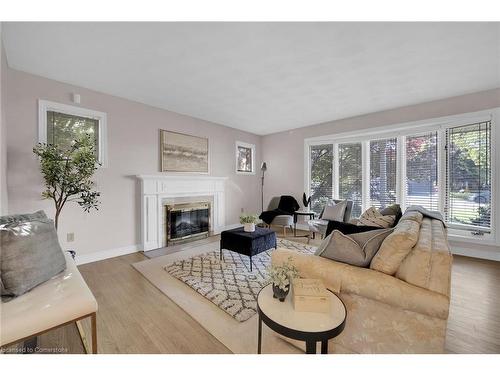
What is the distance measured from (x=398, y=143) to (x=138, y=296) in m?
4.88

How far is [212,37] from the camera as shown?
2016 millimetres

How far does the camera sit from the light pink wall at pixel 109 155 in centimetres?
268

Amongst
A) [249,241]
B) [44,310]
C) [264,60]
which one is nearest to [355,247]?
[249,241]

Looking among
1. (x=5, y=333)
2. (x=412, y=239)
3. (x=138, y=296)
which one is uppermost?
(x=412, y=239)

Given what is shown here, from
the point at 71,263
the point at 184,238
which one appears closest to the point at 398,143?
the point at 184,238

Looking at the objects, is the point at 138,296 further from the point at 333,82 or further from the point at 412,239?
the point at 333,82

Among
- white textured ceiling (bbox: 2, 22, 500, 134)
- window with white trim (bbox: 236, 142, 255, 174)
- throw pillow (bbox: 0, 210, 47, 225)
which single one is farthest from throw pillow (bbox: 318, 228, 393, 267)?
window with white trim (bbox: 236, 142, 255, 174)

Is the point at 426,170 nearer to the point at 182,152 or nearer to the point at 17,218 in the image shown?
the point at 182,152

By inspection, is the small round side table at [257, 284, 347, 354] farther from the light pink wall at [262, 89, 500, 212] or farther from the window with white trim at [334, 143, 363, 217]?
the light pink wall at [262, 89, 500, 212]

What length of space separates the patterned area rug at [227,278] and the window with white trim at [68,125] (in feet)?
6.96

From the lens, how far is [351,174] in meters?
4.77

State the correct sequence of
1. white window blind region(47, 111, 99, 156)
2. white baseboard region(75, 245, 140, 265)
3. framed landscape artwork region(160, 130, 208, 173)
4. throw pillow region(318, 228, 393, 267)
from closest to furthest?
throw pillow region(318, 228, 393, 267)
white window blind region(47, 111, 99, 156)
white baseboard region(75, 245, 140, 265)
framed landscape artwork region(160, 130, 208, 173)

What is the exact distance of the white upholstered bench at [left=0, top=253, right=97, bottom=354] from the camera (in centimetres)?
111

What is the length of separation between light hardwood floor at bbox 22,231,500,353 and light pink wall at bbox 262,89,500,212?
8.38ft
